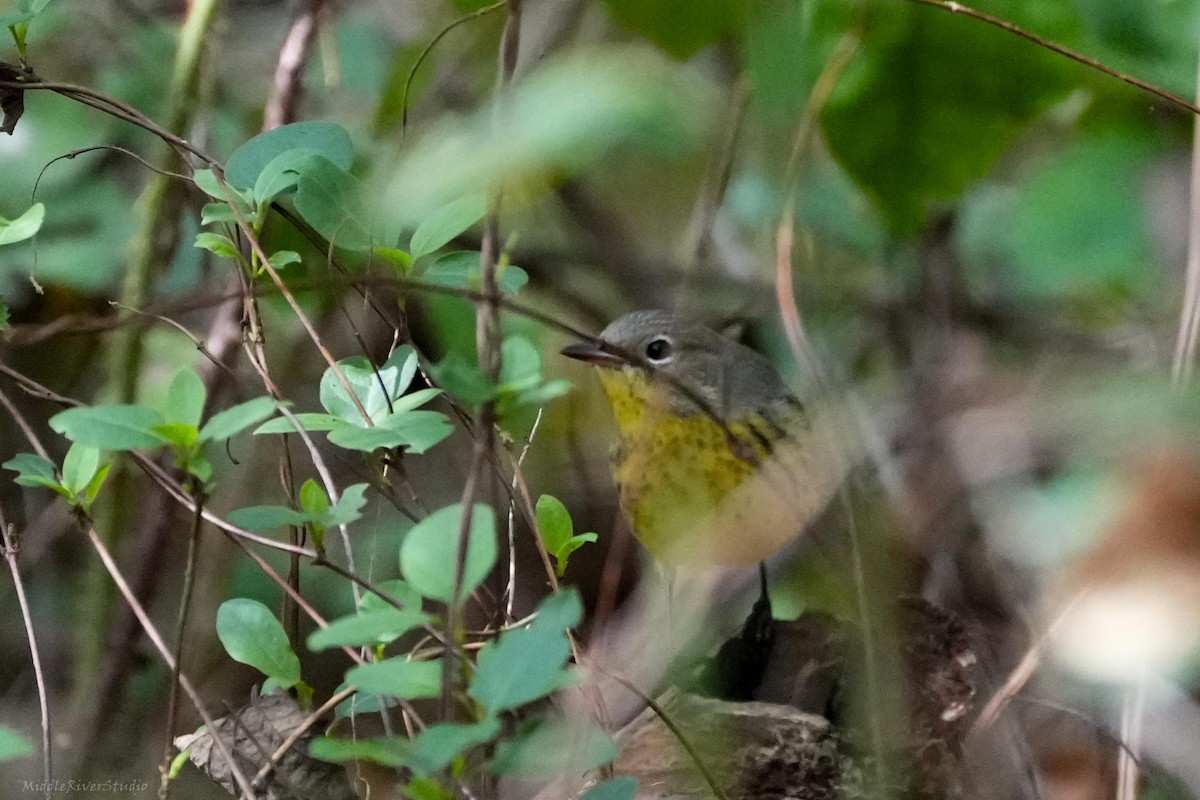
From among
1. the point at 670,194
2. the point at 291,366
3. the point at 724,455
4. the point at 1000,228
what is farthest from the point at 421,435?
the point at 1000,228

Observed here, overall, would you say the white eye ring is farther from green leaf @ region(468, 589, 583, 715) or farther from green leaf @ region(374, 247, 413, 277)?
green leaf @ region(468, 589, 583, 715)

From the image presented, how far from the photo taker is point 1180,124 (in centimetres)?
154

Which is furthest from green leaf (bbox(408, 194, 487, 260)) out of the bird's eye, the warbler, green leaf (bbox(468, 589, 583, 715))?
the bird's eye

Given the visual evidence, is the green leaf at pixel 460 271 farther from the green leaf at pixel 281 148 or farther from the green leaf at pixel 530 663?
the green leaf at pixel 530 663

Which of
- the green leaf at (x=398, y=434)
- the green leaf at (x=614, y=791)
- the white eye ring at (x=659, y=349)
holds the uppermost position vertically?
the white eye ring at (x=659, y=349)

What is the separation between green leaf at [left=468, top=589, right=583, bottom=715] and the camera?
1.73ft

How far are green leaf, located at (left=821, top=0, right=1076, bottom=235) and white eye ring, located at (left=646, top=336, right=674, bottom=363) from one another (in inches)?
18.7

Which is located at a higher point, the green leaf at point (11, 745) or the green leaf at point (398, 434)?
the green leaf at point (398, 434)

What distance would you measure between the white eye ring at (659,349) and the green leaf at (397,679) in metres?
1.00

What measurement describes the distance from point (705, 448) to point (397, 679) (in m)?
0.93

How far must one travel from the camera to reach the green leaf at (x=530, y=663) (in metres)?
0.53

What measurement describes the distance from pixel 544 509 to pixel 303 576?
1100 millimetres

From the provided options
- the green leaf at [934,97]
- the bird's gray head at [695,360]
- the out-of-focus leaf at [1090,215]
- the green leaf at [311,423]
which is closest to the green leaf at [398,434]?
the green leaf at [311,423]

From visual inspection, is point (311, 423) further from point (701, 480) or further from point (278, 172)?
point (701, 480)
